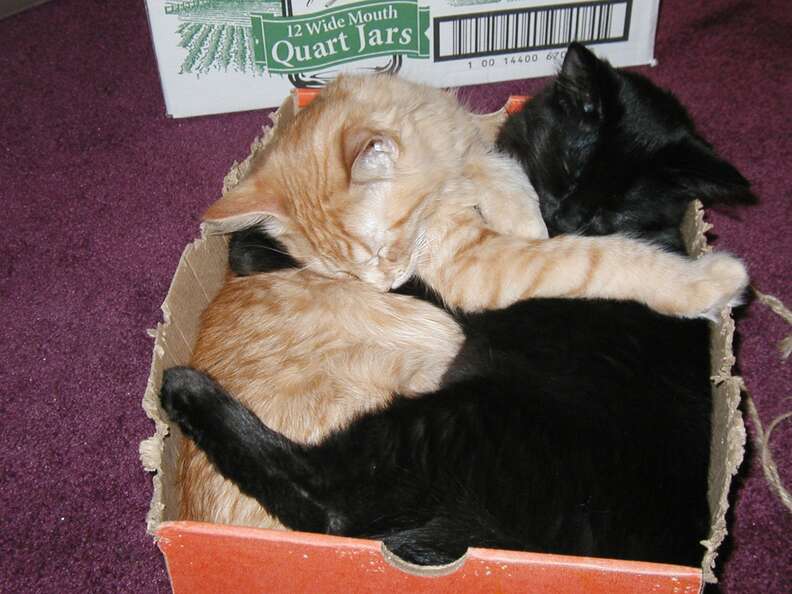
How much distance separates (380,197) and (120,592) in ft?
2.68

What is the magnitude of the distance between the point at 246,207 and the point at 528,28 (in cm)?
108

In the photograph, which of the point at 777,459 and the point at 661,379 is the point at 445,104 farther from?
the point at 777,459

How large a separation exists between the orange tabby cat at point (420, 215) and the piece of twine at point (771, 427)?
0.31 meters

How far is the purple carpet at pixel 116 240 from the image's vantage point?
1261mm

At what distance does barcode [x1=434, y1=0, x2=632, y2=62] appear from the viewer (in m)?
1.84

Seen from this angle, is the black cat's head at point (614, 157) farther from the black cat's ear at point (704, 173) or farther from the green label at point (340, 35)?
the green label at point (340, 35)

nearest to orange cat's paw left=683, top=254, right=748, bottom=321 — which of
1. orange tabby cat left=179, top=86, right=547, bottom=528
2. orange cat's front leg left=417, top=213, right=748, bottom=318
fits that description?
orange cat's front leg left=417, top=213, right=748, bottom=318

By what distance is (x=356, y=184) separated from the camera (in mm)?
1218

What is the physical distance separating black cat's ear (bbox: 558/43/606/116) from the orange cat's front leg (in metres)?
0.24

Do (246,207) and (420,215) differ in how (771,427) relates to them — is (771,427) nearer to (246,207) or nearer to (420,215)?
(420,215)

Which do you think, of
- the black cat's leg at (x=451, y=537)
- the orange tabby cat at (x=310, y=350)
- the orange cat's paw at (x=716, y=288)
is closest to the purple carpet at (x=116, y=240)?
the orange tabby cat at (x=310, y=350)

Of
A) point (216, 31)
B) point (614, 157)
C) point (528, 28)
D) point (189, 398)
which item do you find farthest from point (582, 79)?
point (216, 31)

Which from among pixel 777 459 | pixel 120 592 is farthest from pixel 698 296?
pixel 120 592

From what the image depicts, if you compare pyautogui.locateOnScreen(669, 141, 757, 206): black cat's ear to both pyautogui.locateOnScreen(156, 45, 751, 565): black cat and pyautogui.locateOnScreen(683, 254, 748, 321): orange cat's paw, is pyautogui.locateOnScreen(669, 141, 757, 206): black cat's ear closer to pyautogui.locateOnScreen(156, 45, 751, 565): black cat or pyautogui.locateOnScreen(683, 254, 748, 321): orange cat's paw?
pyautogui.locateOnScreen(156, 45, 751, 565): black cat
